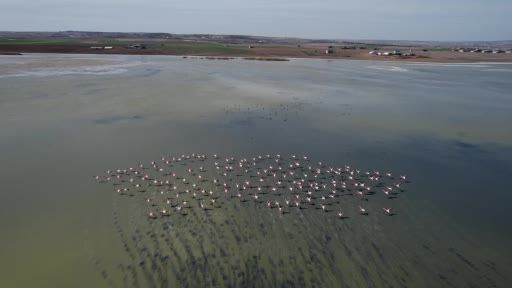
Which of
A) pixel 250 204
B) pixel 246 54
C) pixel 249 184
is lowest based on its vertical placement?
pixel 250 204

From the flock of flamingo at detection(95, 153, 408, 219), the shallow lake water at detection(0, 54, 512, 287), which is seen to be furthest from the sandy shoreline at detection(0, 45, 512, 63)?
the flock of flamingo at detection(95, 153, 408, 219)

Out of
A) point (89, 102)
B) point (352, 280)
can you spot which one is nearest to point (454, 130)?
point (352, 280)

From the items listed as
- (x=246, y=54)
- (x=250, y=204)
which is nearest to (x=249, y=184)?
(x=250, y=204)

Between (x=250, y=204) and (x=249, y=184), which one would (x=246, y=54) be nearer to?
(x=249, y=184)

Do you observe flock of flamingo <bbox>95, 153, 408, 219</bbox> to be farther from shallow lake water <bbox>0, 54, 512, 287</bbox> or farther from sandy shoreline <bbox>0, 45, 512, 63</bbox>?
sandy shoreline <bbox>0, 45, 512, 63</bbox>

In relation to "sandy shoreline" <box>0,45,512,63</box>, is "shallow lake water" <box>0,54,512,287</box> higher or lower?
lower
